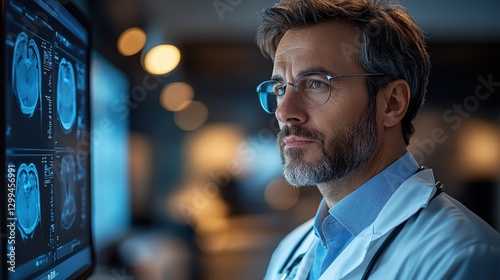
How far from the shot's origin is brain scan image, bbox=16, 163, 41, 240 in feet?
2.22

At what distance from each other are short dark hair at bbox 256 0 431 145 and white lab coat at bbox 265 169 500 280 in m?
0.25

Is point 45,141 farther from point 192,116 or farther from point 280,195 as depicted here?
point 192,116

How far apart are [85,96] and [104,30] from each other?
2.31 meters

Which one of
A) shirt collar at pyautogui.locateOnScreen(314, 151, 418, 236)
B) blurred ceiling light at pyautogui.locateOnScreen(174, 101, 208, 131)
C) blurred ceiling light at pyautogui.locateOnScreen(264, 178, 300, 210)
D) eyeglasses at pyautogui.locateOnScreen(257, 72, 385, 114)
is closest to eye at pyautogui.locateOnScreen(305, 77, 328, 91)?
eyeglasses at pyautogui.locateOnScreen(257, 72, 385, 114)

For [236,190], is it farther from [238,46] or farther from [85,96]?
[85,96]

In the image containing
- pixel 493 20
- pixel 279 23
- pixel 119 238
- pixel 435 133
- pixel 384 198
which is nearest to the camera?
pixel 384 198

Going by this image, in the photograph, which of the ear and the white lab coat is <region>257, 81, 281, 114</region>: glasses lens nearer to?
the ear

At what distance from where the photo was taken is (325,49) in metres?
1.19

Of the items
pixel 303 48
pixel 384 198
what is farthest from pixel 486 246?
pixel 303 48

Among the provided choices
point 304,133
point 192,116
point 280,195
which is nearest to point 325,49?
point 304,133

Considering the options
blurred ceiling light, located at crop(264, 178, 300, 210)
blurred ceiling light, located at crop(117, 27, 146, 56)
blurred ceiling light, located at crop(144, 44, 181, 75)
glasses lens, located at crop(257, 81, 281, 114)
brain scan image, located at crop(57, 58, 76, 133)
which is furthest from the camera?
blurred ceiling light, located at crop(264, 178, 300, 210)

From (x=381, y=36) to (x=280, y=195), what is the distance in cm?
373

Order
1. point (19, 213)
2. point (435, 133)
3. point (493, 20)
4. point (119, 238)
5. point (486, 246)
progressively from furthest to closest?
point (435, 133)
point (493, 20)
point (119, 238)
point (486, 246)
point (19, 213)

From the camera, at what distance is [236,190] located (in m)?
4.94
